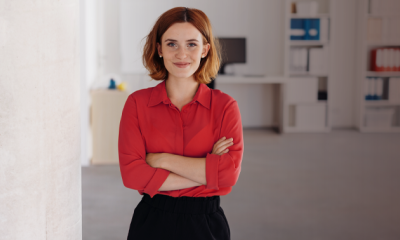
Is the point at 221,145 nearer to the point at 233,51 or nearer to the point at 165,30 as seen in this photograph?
the point at 165,30

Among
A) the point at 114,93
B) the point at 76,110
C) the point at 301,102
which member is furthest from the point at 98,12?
the point at 76,110

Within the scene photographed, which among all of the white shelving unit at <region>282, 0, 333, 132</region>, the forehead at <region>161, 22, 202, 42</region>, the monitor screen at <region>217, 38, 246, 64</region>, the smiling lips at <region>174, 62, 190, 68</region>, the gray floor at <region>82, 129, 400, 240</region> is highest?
the monitor screen at <region>217, 38, 246, 64</region>

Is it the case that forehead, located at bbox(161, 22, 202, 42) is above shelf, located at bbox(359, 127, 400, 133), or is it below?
above

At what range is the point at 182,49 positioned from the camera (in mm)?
1308

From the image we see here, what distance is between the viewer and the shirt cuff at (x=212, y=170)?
1.37 m

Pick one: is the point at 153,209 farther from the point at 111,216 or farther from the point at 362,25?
the point at 362,25

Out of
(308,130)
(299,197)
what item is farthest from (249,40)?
(299,197)

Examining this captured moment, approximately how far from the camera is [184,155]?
1397 millimetres

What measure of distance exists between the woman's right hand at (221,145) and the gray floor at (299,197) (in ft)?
4.88

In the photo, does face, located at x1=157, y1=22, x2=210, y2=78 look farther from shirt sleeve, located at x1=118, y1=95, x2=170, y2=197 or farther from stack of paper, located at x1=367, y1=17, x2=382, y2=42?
stack of paper, located at x1=367, y1=17, x2=382, y2=42

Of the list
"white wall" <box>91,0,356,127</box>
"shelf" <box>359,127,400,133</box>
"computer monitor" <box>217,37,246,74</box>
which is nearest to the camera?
"white wall" <box>91,0,356,127</box>

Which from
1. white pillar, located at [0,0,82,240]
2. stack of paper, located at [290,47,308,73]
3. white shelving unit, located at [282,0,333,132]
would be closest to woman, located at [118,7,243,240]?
white pillar, located at [0,0,82,240]

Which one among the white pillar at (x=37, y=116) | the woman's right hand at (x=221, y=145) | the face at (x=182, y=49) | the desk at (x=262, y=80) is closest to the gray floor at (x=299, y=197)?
the desk at (x=262, y=80)

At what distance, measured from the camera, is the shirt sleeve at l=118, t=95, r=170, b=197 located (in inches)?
54.0
